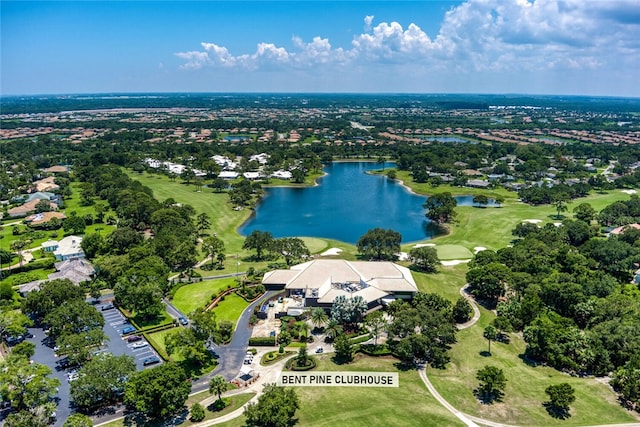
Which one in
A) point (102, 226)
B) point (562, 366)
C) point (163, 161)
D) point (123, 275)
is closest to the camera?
point (562, 366)

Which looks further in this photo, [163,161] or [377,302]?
[163,161]

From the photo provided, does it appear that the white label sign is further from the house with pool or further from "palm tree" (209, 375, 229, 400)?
the house with pool

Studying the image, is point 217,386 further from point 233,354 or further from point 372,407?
point 372,407

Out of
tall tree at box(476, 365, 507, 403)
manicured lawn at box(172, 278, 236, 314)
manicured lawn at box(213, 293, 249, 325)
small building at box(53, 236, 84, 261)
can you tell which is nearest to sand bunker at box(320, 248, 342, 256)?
manicured lawn at box(172, 278, 236, 314)

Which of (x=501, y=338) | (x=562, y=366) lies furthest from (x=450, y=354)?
(x=562, y=366)

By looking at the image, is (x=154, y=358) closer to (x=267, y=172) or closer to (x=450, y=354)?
(x=450, y=354)

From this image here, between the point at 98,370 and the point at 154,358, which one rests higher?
the point at 98,370

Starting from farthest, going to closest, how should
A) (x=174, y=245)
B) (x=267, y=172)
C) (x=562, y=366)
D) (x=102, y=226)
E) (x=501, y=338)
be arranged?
(x=267, y=172), (x=102, y=226), (x=174, y=245), (x=501, y=338), (x=562, y=366)
